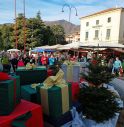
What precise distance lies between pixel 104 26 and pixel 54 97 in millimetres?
52327

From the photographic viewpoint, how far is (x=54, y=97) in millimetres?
4125

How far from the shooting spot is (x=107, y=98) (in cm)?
519

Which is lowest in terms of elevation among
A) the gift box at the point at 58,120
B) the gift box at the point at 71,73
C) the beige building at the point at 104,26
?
the gift box at the point at 58,120

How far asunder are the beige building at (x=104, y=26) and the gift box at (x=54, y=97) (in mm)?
46687

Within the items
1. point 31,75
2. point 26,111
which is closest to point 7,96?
point 26,111

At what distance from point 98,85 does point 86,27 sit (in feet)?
187

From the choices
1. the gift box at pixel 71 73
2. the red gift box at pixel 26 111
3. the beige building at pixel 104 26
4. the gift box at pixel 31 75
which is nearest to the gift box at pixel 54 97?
the red gift box at pixel 26 111

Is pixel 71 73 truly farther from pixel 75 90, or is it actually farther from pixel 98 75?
pixel 98 75

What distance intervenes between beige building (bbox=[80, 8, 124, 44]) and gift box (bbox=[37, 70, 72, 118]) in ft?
153

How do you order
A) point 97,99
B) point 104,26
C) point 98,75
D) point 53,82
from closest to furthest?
point 53,82 < point 97,99 < point 98,75 < point 104,26

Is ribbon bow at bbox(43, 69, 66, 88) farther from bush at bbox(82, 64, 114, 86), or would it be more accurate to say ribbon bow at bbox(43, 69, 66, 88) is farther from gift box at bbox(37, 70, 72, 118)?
bush at bbox(82, 64, 114, 86)

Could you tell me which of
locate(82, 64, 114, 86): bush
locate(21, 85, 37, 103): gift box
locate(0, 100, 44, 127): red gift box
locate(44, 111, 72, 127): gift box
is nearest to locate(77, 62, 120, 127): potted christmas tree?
locate(82, 64, 114, 86): bush

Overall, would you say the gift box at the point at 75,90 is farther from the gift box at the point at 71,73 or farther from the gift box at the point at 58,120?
the gift box at the point at 58,120

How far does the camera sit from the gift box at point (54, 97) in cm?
416
